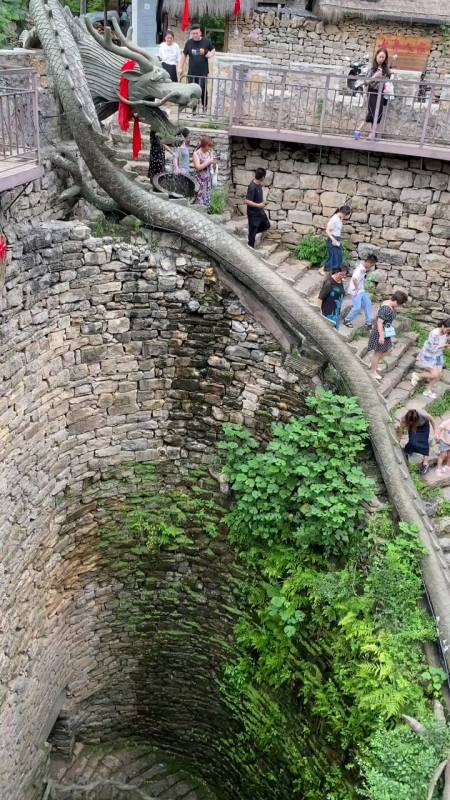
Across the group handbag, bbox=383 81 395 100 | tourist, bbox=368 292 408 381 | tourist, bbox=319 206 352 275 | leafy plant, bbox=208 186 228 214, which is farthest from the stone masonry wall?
tourist, bbox=368 292 408 381

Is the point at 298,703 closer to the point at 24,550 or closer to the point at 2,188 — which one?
the point at 24,550

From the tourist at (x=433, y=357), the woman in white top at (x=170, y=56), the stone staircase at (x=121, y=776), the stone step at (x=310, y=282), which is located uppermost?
the woman in white top at (x=170, y=56)

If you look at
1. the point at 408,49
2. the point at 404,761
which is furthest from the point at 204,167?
the point at 408,49

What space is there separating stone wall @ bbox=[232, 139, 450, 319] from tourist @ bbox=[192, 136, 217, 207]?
967mm

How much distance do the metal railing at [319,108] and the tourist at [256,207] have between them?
123 centimetres

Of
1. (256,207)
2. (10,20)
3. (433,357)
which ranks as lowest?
(433,357)

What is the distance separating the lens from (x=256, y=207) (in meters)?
8.77

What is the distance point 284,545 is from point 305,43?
12.3 meters

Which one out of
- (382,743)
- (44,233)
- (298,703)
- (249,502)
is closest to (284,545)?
(249,502)

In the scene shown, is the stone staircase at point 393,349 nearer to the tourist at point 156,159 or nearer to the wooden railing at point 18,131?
the tourist at point 156,159

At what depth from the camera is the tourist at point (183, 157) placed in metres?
8.78

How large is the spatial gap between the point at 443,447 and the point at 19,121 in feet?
→ 17.3

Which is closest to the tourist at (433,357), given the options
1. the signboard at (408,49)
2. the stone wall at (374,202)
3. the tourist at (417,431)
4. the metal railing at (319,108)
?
the tourist at (417,431)

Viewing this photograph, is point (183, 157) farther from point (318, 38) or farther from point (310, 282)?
point (318, 38)
